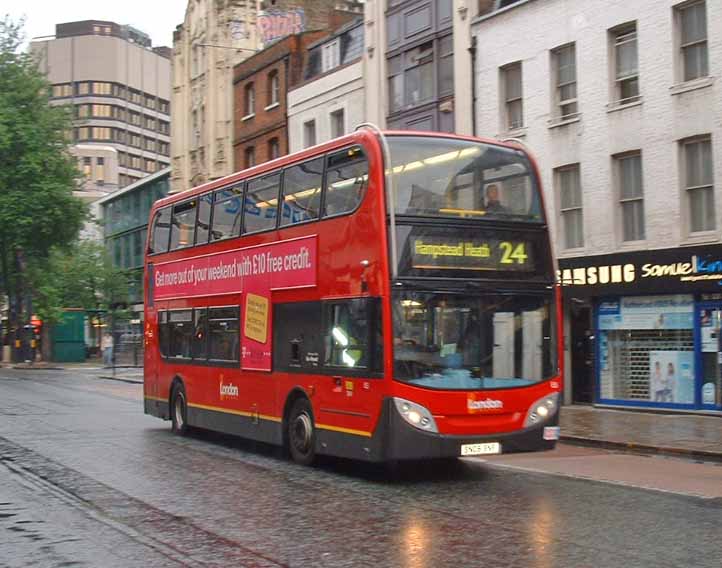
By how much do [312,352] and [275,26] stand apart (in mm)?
32154

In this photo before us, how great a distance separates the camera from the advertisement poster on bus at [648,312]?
2041 centimetres

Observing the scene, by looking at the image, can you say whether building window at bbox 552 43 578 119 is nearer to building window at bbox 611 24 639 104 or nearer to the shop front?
building window at bbox 611 24 639 104

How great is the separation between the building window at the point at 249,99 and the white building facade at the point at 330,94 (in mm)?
→ 4010

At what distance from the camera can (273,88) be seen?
39.0 m

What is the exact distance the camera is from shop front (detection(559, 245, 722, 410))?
19.8 m

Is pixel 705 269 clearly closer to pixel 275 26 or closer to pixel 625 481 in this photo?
pixel 625 481

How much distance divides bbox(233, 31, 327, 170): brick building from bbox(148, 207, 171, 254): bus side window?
1870 centimetres

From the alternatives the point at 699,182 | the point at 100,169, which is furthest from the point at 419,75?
the point at 100,169

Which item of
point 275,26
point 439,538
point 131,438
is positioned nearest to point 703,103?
point 131,438

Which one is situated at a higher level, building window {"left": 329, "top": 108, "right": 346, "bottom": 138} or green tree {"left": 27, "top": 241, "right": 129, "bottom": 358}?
building window {"left": 329, "top": 108, "right": 346, "bottom": 138}

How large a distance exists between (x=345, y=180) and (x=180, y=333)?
6307 millimetres

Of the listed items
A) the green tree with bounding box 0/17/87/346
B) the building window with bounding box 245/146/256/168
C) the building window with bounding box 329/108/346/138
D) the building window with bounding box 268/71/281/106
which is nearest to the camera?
the building window with bounding box 329/108/346/138

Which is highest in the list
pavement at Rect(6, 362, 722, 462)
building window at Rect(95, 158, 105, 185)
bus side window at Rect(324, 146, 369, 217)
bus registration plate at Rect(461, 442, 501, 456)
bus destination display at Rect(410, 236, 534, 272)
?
building window at Rect(95, 158, 105, 185)

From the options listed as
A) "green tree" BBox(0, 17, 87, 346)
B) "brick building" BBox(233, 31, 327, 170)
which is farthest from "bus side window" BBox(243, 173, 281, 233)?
"green tree" BBox(0, 17, 87, 346)
